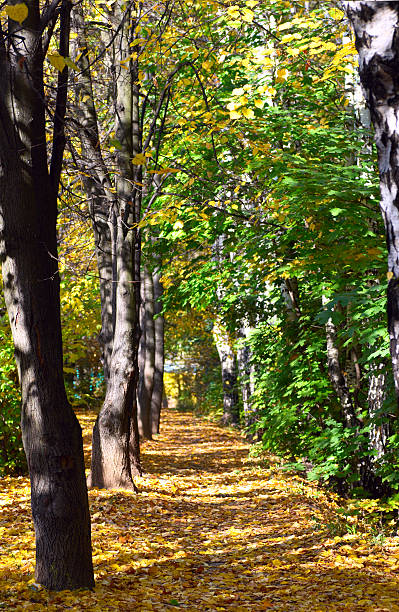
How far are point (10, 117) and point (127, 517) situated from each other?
4.95 meters

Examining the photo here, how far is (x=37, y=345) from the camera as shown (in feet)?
15.0

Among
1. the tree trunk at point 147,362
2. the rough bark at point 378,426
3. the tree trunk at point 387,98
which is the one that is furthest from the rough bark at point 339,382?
the tree trunk at point 147,362

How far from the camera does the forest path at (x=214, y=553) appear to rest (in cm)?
476

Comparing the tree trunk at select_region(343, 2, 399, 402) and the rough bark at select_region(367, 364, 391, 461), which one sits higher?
the tree trunk at select_region(343, 2, 399, 402)

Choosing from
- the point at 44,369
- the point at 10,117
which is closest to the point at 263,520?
the point at 44,369

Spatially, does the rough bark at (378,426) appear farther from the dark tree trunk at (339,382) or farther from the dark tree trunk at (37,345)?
the dark tree trunk at (37,345)

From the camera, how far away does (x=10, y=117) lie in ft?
15.4

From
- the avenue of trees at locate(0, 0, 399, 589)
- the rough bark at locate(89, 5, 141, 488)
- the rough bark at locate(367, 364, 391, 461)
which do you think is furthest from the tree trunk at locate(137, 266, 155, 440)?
the rough bark at locate(367, 364, 391, 461)

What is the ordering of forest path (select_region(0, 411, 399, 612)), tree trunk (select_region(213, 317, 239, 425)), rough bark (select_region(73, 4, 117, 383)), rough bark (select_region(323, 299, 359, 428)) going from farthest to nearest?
tree trunk (select_region(213, 317, 239, 425)) < rough bark (select_region(73, 4, 117, 383)) < rough bark (select_region(323, 299, 359, 428)) < forest path (select_region(0, 411, 399, 612))

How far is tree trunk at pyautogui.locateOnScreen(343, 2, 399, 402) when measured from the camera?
2215 millimetres

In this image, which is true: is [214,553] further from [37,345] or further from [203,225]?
[203,225]

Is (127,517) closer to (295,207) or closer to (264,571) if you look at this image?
(264,571)

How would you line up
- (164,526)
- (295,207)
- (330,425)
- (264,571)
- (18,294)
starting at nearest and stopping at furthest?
(18,294), (264,571), (295,207), (164,526), (330,425)

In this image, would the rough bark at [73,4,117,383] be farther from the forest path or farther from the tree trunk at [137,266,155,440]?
the tree trunk at [137,266,155,440]
